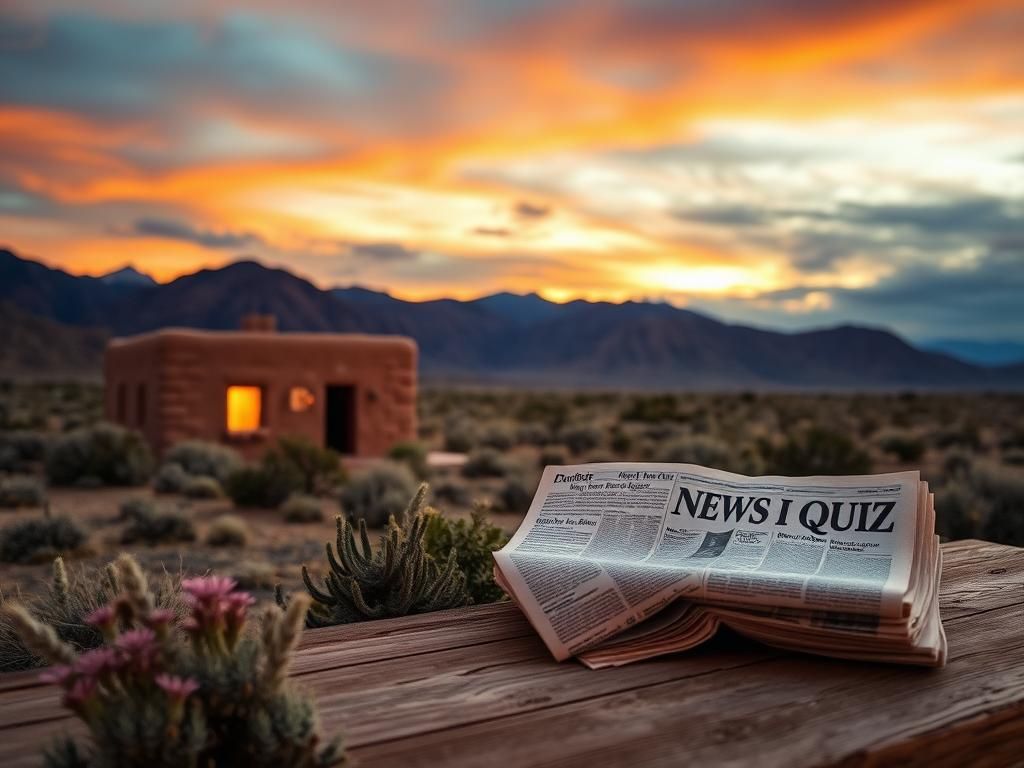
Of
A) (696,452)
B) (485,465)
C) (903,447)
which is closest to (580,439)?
(696,452)

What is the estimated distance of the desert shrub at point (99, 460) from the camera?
15.2 m

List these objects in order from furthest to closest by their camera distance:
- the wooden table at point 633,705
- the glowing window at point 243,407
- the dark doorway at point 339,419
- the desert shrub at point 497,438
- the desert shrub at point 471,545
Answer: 1. the desert shrub at point 497,438
2. the glowing window at point 243,407
3. the dark doorway at point 339,419
4. the desert shrub at point 471,545
5. the wooden table at point 633,705

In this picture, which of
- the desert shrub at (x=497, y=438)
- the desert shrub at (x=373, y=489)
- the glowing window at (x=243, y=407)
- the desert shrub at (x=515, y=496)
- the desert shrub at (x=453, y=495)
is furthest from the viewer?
the desert shrub at (x=497, y=438)

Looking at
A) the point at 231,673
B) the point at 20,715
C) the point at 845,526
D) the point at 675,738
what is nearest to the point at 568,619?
the point at 675,738

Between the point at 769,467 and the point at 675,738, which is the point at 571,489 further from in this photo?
the point at 769,467

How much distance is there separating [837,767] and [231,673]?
38.7 inches

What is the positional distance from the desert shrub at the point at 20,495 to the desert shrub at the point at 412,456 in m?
5.84

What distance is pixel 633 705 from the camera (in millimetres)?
1765

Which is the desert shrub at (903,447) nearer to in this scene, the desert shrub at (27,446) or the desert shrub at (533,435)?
the desert shrub at (533,435)

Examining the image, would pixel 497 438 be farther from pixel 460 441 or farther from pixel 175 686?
pixel 175 686

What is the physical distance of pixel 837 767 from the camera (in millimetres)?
1508

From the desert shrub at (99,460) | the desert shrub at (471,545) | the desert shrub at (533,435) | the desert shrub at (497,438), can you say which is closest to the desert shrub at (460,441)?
the desert shrub at (497,438)

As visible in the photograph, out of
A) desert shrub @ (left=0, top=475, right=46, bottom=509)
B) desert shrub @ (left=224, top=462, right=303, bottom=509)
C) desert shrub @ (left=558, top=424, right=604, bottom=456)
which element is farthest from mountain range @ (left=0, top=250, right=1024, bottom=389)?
desert shrub @ (left=0, top=475, right=46, bottom=509)

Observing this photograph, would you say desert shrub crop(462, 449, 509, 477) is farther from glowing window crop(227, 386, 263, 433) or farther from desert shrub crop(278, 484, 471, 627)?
desert shrub crop(278, 484, 471, 627)
